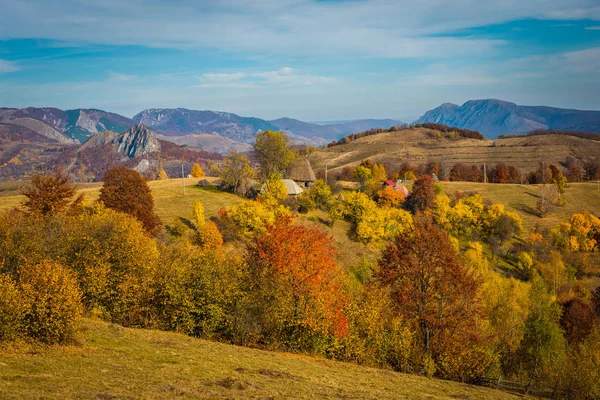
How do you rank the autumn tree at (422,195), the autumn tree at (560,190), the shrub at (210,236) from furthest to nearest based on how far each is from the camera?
1. the autumn tree at (560,190)
2. the autumn tree at (422,195)
3. the shrub at (210,236)

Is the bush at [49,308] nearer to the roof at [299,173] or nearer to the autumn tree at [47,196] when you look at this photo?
the autumn tree at [47,196]

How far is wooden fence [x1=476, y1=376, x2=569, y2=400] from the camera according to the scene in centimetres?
2995

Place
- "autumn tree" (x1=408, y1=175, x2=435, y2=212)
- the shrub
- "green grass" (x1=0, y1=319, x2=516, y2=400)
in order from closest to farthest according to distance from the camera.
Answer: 1. "green grass" (x1=0, y1=319, x2=516, y2=400)
2. the shrub
3. "autumn tree" (x1=408, y1=175, x2=435, y2=212)

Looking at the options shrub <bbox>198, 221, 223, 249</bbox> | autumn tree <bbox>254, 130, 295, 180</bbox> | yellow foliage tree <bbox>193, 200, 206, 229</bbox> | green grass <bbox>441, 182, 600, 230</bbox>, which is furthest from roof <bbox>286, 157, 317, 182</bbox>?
shrub <bbox>198, 221, 223, 249</bbox>

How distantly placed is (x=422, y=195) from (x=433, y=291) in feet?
211

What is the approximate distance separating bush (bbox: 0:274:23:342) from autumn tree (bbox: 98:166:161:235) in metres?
35.2

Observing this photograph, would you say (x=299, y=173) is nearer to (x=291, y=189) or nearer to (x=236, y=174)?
(x=291, y=189)

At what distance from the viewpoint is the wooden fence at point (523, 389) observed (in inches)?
1179

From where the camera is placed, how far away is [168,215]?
69625mm

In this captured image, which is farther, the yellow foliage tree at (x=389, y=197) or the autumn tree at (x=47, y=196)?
the yellow foliage tree at (x=389, y=197)

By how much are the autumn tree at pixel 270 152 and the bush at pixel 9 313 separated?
255 ft

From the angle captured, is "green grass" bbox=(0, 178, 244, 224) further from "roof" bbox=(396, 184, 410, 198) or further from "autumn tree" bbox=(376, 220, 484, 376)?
"autumn tree" bbox=(376, 220, 484, 376)

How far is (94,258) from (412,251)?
23.9 m

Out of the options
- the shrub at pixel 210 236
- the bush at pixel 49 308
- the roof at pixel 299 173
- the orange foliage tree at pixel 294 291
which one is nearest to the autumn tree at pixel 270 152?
the roof at pixel 299 173
